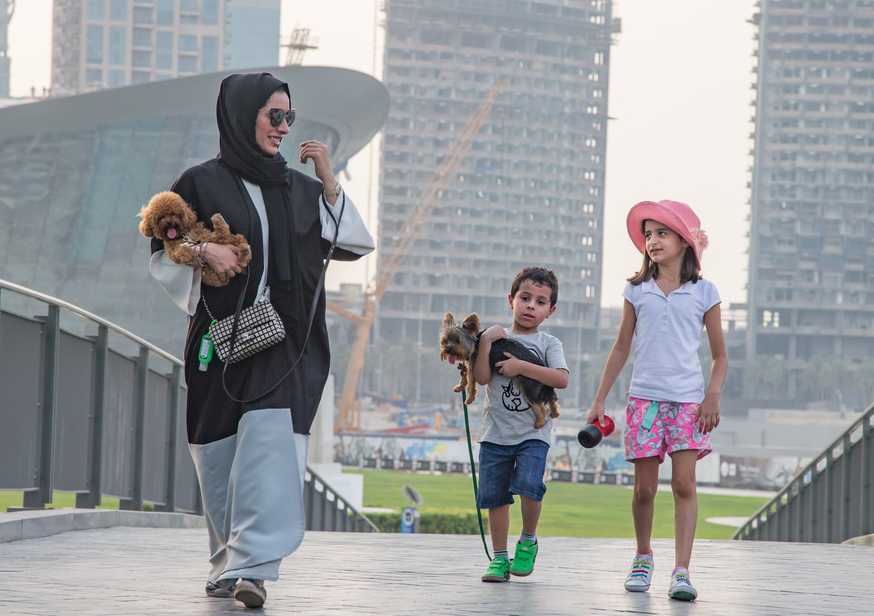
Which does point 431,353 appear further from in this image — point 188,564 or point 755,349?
point 188,564

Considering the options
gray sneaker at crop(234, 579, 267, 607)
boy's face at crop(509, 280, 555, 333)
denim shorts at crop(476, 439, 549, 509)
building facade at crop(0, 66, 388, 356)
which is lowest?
gray sneaker at crop(234, 579, 267, 607)

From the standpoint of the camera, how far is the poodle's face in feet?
12.2

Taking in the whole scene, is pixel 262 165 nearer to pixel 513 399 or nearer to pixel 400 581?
pixel 513 399

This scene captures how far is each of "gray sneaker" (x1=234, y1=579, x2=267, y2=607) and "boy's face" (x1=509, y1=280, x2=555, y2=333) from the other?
1671mm

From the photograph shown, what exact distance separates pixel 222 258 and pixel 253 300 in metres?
0.19

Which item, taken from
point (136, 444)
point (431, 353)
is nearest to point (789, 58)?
point (431, 353)

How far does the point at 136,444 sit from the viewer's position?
8.52 m

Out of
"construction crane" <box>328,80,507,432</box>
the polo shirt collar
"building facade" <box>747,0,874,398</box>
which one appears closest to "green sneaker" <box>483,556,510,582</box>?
the polo shirt collar

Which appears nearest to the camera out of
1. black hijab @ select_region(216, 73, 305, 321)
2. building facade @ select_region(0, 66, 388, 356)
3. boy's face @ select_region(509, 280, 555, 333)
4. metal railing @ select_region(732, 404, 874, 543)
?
black hijab @ select_region(216, 73, 305, 321)

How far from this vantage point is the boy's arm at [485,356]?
180 inches

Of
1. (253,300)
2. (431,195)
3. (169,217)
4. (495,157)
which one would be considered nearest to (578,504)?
(253,300)

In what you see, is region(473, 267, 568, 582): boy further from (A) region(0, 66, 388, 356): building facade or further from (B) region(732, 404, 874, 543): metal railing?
(A) region(0, 66, 388, 356): building facade

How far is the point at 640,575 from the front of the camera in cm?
435

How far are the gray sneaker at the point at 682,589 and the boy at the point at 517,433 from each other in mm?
648
